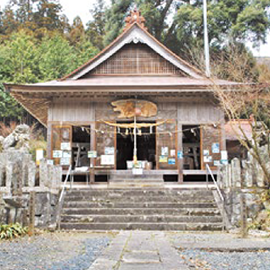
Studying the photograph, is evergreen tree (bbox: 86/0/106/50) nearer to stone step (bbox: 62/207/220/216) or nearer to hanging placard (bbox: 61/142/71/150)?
hanging placard (bbox: 61/142/71/150)

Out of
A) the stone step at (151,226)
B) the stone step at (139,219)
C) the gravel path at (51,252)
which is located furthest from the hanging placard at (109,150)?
the gravel path at (51,252)

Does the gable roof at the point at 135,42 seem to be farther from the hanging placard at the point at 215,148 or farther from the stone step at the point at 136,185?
the stone step at the point at 136,185

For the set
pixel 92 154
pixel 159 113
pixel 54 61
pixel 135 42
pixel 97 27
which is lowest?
pixel 92 154

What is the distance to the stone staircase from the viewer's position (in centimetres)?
795

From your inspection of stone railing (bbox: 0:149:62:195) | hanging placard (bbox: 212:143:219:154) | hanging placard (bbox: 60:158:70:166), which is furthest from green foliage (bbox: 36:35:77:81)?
stone railing (bbox: 0:149:62:195)

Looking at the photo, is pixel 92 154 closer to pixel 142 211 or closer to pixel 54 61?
pixel 142 211

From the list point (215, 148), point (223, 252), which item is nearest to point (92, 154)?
point (215, 148)

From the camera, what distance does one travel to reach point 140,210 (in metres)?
8.57

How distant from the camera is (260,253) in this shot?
5270 millimetres

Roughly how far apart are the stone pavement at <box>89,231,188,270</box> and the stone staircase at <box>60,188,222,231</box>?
1.67 m

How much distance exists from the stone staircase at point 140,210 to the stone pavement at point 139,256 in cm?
167

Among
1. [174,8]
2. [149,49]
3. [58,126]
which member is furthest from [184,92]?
[174,8]

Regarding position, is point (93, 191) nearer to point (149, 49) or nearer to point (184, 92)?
point (184, 92)

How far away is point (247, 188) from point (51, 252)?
4.98 m
